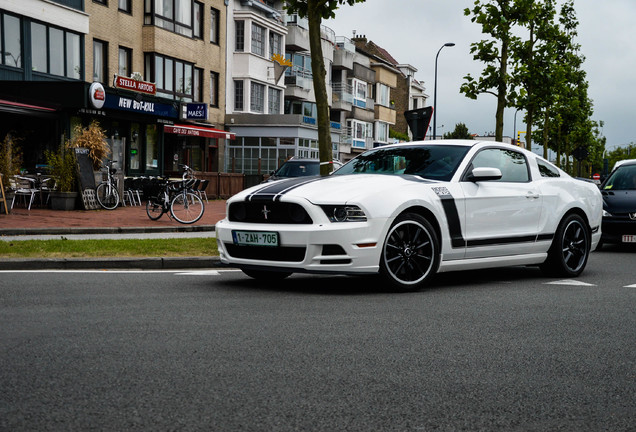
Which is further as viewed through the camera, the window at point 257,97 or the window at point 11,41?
the window at point 257,97

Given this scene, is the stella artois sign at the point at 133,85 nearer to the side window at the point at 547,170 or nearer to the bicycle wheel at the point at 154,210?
the bicycle wheel at the point at 154,210

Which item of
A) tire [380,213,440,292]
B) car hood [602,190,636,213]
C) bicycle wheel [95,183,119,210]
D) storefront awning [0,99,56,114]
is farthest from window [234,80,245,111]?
tire [380,213,440,292]

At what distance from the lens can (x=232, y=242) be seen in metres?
8.28

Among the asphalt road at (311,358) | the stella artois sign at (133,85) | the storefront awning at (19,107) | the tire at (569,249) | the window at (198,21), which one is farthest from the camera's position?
the window at (198,21)

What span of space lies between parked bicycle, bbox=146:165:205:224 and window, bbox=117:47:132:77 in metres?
17.1

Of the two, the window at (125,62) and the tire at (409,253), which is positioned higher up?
the window at (125,62)

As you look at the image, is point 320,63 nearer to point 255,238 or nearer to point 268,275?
point 268,275

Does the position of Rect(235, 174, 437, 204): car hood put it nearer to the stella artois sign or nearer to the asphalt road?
the asphalt road

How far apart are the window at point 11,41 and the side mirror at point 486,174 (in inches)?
867

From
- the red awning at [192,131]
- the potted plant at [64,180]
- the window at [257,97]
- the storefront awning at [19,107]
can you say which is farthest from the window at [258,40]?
the potted plant at [64,180]

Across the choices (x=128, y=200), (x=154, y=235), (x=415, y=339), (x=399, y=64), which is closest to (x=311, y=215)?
(x=415, y=339)

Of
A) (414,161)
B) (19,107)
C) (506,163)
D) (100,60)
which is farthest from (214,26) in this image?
(414,161)

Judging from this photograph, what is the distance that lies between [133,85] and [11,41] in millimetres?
5066

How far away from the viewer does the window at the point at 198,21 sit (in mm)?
39497
